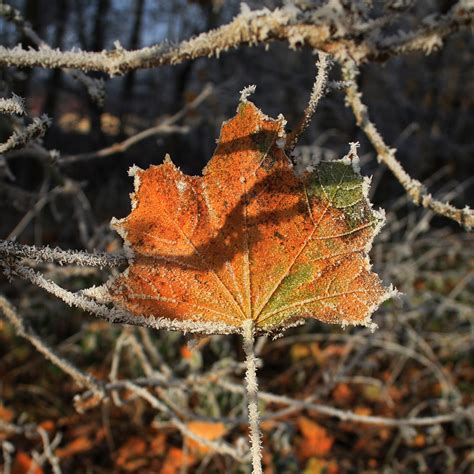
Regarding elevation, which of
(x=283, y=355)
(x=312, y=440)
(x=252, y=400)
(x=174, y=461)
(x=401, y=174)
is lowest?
(x=252, y=400)

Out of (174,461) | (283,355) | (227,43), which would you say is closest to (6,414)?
(174,461)

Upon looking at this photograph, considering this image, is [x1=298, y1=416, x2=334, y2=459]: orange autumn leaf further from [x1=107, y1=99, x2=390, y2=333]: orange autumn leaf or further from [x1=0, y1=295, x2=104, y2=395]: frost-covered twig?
[x1=107, y1=99, x2=390, y2=333]: orange autumn leaf

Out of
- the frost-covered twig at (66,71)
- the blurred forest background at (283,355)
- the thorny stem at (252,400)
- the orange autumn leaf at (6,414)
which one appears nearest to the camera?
the thorny stem at (252,400)

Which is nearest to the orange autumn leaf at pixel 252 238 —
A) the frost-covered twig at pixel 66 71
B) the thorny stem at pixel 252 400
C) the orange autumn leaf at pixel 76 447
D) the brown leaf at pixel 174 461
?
the thorny stem at pixel 252 400

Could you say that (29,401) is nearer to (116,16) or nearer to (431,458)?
(431,458)

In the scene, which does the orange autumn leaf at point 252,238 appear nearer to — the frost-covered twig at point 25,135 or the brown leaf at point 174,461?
the frost-covered twig at point 25,135

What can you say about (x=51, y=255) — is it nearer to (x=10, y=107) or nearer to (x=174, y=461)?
(x=10, y=107)
